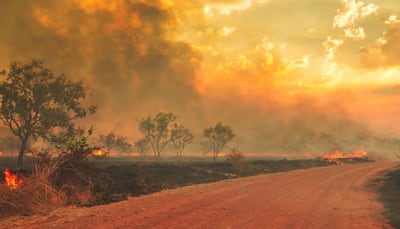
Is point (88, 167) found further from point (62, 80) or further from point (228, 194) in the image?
point (62, 80)

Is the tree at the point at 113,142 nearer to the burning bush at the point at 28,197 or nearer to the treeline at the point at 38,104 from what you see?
the treeline at the point at 38,104

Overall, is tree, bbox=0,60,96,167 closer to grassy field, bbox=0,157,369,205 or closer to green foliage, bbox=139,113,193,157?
grassy field, bbox=0,157,369,205

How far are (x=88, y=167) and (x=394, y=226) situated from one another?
15731 millimetres

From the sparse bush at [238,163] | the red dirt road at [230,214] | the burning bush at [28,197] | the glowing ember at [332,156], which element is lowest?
the red dirt road at [230,214]

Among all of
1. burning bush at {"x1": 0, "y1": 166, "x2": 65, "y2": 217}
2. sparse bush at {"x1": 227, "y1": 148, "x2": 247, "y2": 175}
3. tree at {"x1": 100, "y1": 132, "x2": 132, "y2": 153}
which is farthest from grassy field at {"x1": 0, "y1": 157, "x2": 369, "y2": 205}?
tree at {"x1": 100, "y1": 132, "x2": 132, "y2": 153}

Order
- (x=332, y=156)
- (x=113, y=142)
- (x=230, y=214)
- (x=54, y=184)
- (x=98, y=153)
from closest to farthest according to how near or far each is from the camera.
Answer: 1. (x=230, y=214)
2. (x=54, y=184)
3. (x=98, y=153)
4. (x=332, y=156)
5. (x=113, y=142)

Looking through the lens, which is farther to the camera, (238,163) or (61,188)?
(238,163)

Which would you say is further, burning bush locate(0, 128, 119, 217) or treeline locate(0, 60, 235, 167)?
treeline locate(0, 60, 235, 167)

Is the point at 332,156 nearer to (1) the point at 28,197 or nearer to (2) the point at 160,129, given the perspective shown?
(2) the point at 160,129

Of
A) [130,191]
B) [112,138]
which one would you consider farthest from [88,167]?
[112,138]

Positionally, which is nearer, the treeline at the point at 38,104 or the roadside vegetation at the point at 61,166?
the roadside vegetation at the point at 61,166

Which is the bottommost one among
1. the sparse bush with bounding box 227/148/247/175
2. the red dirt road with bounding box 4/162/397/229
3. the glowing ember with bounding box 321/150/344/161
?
the red dirt road with bounding box 4/162/397/229

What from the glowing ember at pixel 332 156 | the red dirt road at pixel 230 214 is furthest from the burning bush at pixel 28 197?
the glowing ember at pixel 332 156

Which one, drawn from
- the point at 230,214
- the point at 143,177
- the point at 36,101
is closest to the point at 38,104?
the point at 36,101
